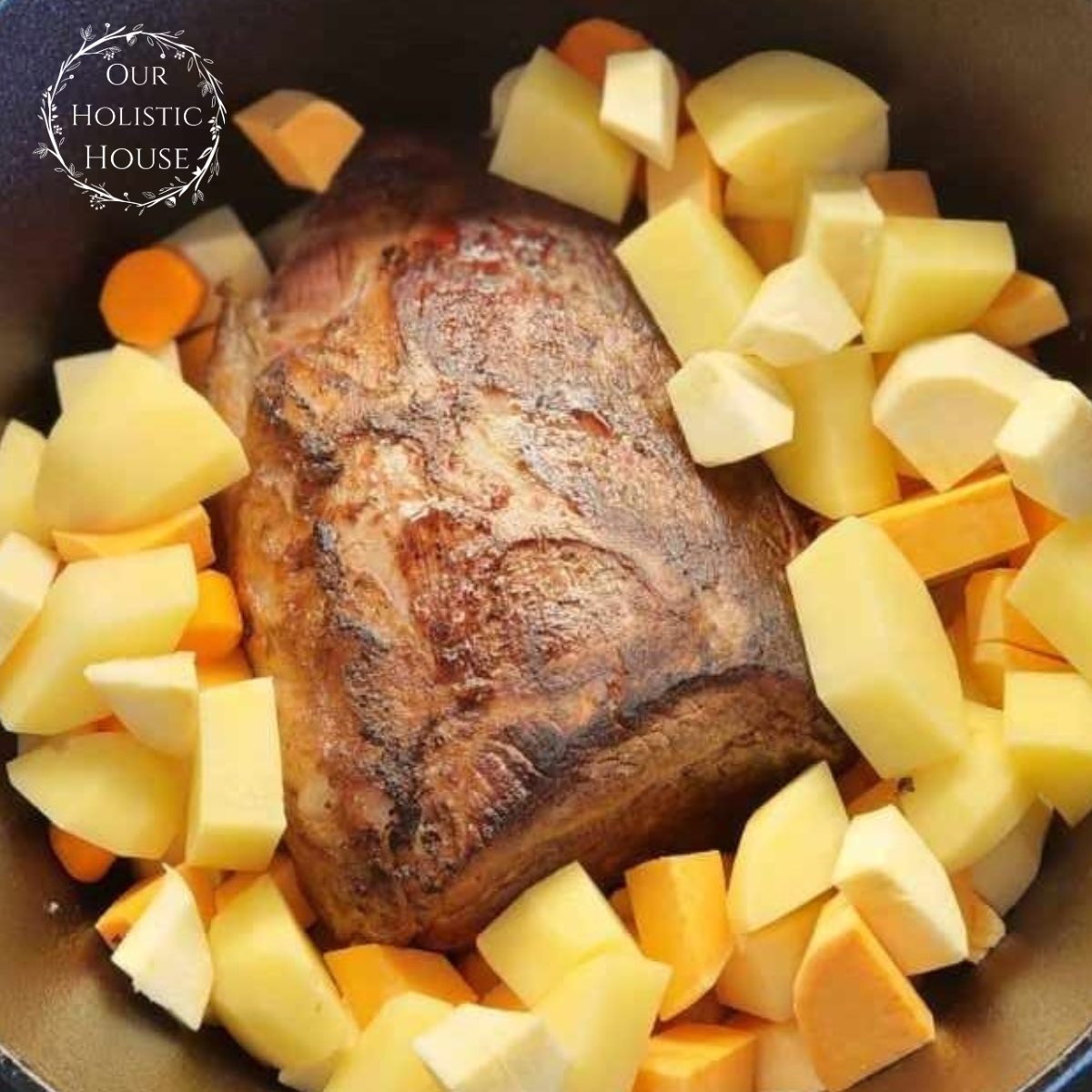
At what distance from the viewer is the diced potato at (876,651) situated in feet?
7.16

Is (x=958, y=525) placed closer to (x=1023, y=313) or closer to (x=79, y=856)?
(x=1023, y=313)

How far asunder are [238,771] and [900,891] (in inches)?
31.8

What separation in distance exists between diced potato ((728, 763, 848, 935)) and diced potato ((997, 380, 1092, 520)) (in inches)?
17.5

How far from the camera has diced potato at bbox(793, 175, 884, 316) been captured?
240 cm

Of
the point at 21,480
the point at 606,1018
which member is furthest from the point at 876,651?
the point at 21,480

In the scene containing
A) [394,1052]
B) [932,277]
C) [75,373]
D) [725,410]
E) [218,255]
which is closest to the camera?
[394,1052]

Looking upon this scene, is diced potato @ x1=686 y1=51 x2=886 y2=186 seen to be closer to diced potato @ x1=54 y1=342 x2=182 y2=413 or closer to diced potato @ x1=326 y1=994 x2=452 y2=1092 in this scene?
diced potato @ x1=54 y1=342 x2=182 y2=413

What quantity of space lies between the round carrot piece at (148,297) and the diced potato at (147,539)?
38cm

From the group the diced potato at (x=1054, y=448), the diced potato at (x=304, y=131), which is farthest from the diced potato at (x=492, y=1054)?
the diced potato at (x=304, y=131)

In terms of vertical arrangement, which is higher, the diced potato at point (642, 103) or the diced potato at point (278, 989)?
the diced potato at point (642, 103)

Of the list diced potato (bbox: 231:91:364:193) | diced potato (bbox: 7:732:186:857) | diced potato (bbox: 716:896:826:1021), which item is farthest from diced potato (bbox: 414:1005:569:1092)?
diced potato (bbox: 231:91:364:193)

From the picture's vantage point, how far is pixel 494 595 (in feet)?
7.16

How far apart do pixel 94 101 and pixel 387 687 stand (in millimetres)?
972

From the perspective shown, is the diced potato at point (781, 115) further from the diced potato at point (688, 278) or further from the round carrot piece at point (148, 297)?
the round carrot piece at point (148, 297)
